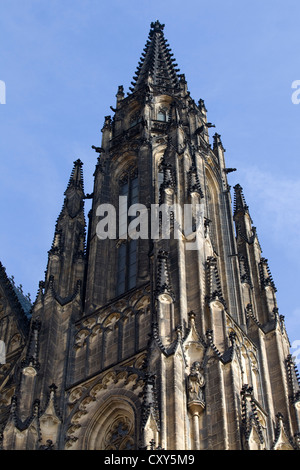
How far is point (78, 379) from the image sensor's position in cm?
3178

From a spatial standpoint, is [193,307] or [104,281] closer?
[193,307]

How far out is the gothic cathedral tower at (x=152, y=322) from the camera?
27672 millimetres

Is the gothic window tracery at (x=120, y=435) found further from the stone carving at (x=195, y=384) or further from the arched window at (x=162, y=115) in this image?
the arched window at (x=162, y=115)

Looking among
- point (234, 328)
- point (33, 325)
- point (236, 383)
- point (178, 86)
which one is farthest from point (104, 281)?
point (178, 86)

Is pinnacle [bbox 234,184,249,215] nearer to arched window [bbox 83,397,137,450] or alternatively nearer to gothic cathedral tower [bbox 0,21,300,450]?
gothic cathedral tower [bbox 0,21,300,450]

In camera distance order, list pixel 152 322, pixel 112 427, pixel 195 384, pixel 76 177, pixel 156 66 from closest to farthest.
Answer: pixel 195 384 → pixel 152 322 → pixel 112 427 → pixel 76 177 → pixel 156 66

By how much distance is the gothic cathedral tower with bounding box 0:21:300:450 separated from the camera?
27.7 meters

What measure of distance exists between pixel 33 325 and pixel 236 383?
8.21 meters

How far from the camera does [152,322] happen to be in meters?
29.5

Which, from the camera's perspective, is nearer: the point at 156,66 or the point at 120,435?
the point at 120,435

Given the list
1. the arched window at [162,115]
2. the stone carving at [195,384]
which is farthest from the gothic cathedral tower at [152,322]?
the arched window at [162,115]

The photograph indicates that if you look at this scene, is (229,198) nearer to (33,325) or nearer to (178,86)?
(178,86)

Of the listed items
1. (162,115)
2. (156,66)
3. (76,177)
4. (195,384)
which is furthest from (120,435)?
(156,66)

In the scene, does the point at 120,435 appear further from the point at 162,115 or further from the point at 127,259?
the point at 162,115
